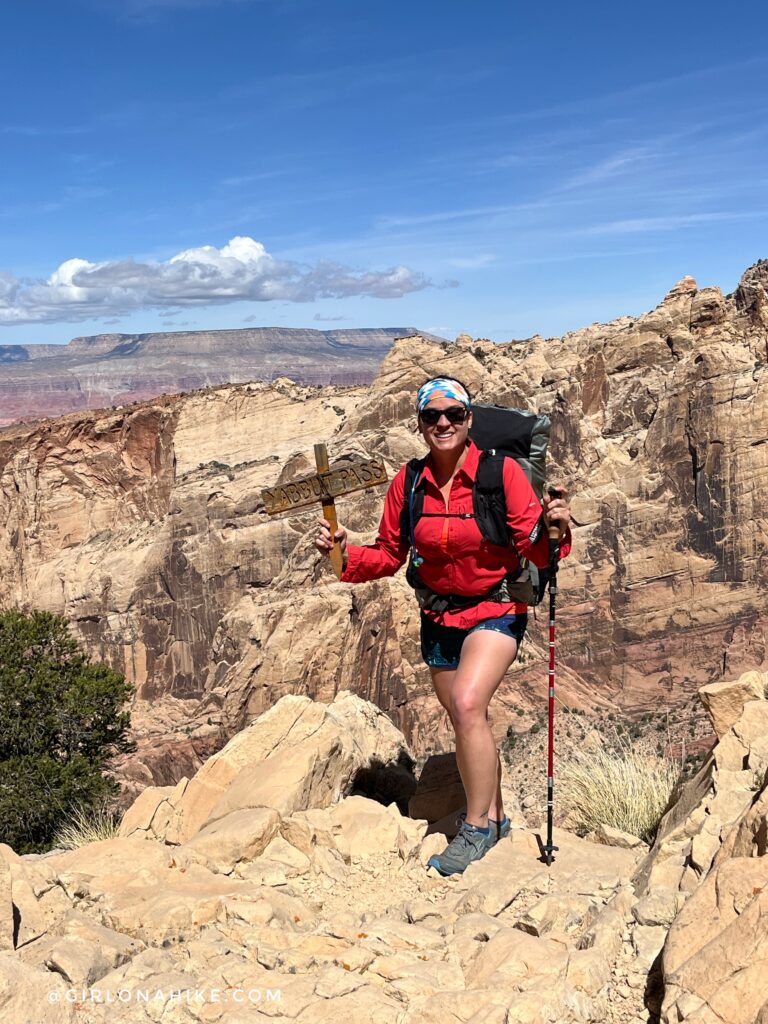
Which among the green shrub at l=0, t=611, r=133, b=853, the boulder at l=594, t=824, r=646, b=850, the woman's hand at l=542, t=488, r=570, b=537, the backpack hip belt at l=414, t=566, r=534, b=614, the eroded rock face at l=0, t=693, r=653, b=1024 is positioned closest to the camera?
the eroded rock face at l=0, t=693, r=653, b=1024

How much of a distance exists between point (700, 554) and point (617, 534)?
410cm

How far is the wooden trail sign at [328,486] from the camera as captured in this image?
6.72 metres

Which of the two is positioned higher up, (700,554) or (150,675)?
(700,554)

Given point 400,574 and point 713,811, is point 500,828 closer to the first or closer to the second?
point 713,811

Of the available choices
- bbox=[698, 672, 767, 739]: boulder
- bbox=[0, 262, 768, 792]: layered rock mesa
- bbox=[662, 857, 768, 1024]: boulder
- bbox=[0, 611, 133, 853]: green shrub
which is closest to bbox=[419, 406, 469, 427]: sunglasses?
bbox=[698, 672, 767, 739]: boulder

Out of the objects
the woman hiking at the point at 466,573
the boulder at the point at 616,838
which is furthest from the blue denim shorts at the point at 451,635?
the boulder at the point at 616,838

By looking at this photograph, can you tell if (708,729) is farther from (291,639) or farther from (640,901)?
(640,901)

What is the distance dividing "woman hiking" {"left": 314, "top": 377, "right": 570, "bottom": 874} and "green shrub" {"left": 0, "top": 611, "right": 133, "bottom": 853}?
1266 centimetres

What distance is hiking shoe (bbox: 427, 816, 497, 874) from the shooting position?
6488 millimetres

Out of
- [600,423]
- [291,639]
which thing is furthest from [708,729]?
[600,423]

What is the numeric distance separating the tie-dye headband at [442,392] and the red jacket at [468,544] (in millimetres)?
359

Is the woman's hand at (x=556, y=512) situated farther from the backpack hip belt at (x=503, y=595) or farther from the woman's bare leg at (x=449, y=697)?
the woman's bare leg at (x=449, y=697)

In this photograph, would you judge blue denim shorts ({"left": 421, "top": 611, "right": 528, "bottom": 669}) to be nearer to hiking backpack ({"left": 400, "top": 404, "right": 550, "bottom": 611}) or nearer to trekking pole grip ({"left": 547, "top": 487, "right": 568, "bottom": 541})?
hiking backpack ({"left": 400, "top": 404, "right": 550, "bottom": 611})

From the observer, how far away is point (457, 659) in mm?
6578
